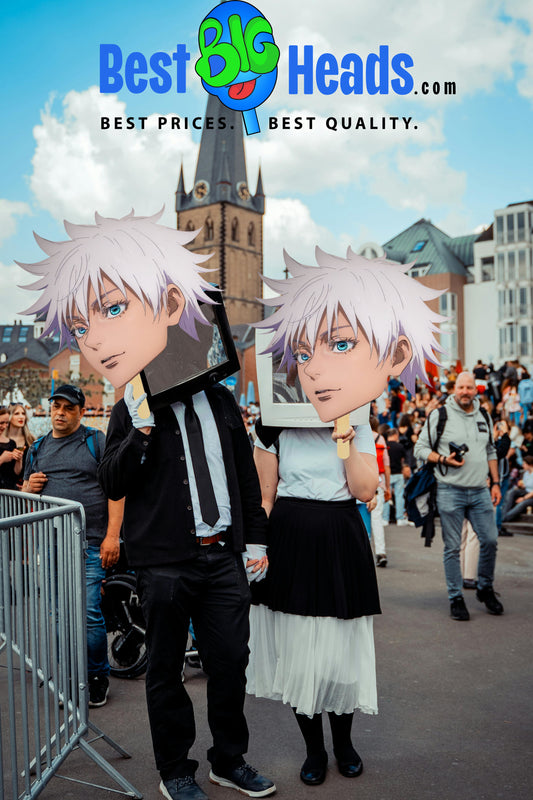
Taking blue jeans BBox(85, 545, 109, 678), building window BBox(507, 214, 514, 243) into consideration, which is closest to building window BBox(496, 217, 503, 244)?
building window BBox(507, 214, 514, 243)

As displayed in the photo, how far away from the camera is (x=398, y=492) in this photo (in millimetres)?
14461

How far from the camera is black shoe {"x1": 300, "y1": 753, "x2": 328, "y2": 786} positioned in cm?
381

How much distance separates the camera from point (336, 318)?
11.4ft

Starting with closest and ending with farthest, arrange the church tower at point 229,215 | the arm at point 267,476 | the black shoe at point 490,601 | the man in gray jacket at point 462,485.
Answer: the arm at point 267,476, the man in gray jacket at point 462,485, the black shoe at point 490,601, the church tower at point 229,215

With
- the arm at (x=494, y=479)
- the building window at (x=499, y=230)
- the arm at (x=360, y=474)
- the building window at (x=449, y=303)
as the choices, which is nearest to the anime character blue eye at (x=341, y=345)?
the arm at (x=360, y=474)

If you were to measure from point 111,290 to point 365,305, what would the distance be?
3.44 feet

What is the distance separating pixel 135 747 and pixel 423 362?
250 cm

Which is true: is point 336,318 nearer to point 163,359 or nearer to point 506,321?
point 163,359

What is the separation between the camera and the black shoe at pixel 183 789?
3.54 metres

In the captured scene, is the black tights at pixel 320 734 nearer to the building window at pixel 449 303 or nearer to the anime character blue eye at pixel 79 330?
the anime character blue eye at pixel 79 330

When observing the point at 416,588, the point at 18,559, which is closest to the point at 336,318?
the point at 18,559

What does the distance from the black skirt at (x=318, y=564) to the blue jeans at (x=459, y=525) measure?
349cm

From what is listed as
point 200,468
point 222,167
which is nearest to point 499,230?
point 200,468

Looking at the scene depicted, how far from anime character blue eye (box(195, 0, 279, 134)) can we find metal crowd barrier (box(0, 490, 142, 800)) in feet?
8.45
